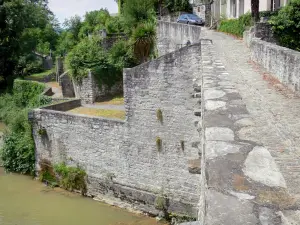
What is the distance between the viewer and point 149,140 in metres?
11.8

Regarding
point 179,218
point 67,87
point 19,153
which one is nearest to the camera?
point 179,218

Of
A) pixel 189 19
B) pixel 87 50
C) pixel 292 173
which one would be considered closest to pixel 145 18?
pixel 189 19

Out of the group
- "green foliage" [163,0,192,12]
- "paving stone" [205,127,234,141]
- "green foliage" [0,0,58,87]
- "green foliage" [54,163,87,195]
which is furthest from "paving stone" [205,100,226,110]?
"green foliage" [163,0,192,12]

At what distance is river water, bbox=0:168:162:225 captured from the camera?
39.0 feet

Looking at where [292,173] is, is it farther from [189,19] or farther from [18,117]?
[189,19]

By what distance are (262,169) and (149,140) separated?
9.42 m

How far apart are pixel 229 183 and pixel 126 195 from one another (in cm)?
1068

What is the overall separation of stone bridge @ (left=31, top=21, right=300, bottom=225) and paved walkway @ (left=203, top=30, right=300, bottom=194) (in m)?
0.02

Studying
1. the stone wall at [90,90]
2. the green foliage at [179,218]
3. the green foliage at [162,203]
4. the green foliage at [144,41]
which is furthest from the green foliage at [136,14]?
the green foliage at [179,218]

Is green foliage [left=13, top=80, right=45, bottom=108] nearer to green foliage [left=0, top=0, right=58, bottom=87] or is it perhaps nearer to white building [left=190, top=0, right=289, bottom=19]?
green foliage [left=0, top=0, right=58, bottom=87]

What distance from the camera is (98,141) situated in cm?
1284

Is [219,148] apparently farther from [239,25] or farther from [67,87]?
[67,87]

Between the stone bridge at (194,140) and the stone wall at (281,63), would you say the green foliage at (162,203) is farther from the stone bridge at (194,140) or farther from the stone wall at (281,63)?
the stone wall at (281,63)

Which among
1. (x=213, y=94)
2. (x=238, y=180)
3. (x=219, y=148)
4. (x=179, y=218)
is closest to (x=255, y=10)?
(x=179, y=218)
